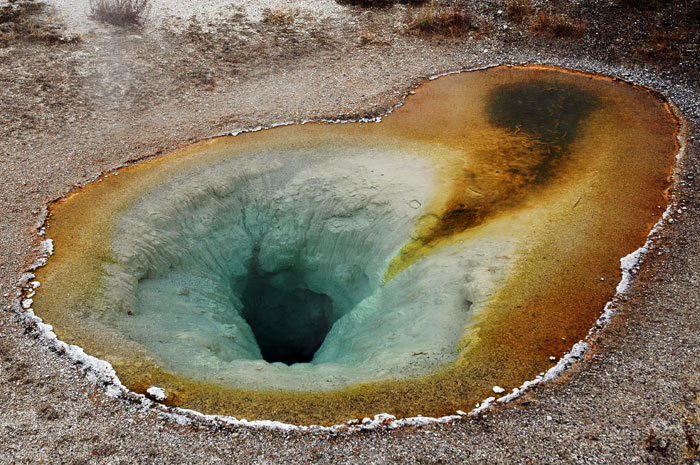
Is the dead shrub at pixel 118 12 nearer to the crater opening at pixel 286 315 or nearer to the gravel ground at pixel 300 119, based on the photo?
the gravel ground at pixel 300 119

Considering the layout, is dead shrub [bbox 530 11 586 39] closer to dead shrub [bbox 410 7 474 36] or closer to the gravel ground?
the gravel ground

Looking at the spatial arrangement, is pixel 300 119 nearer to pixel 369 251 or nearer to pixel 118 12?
pixel 369 251

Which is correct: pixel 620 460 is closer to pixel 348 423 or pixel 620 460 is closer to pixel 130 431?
pixel 348 423

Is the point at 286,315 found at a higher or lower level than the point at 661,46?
lower

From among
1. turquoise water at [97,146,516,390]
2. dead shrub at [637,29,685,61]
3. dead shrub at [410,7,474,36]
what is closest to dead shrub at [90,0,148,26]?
turquoise water at [97,146,516,390]

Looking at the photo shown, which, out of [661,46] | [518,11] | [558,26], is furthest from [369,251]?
[518,11]

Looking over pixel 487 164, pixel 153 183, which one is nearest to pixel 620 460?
pixel 487 164
